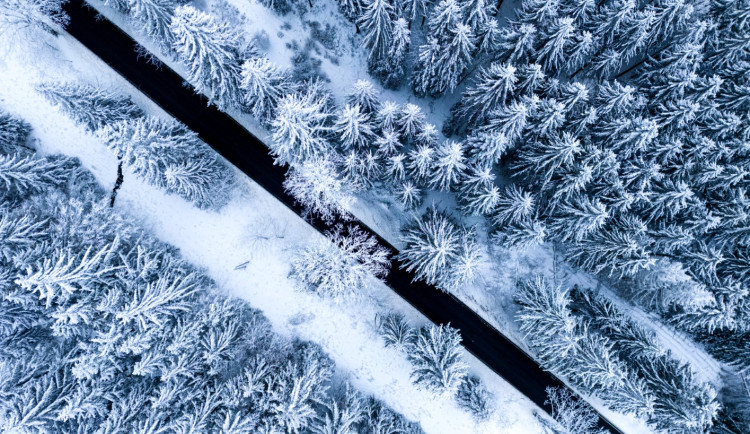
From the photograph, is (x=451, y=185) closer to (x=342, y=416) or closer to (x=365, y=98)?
(x=365, y=98)

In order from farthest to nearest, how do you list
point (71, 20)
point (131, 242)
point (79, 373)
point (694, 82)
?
1. point (71, 20)
2. point (131, 242)
3. point (694, 82)
4. point (79, 373)

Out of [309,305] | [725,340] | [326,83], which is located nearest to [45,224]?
[309,305]

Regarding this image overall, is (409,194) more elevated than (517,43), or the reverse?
(517,43)

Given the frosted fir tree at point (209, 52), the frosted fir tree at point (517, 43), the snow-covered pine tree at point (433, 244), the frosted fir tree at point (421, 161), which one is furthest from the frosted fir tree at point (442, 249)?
the frosted fir tree at point (209, 52)

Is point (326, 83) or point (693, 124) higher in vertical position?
point (693, 124)

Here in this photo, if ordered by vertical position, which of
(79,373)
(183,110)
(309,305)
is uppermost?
(183,110)

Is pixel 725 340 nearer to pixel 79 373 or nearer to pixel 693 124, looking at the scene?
pixel 693 124

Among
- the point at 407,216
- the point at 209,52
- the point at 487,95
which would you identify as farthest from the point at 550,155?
the point at 209,52
